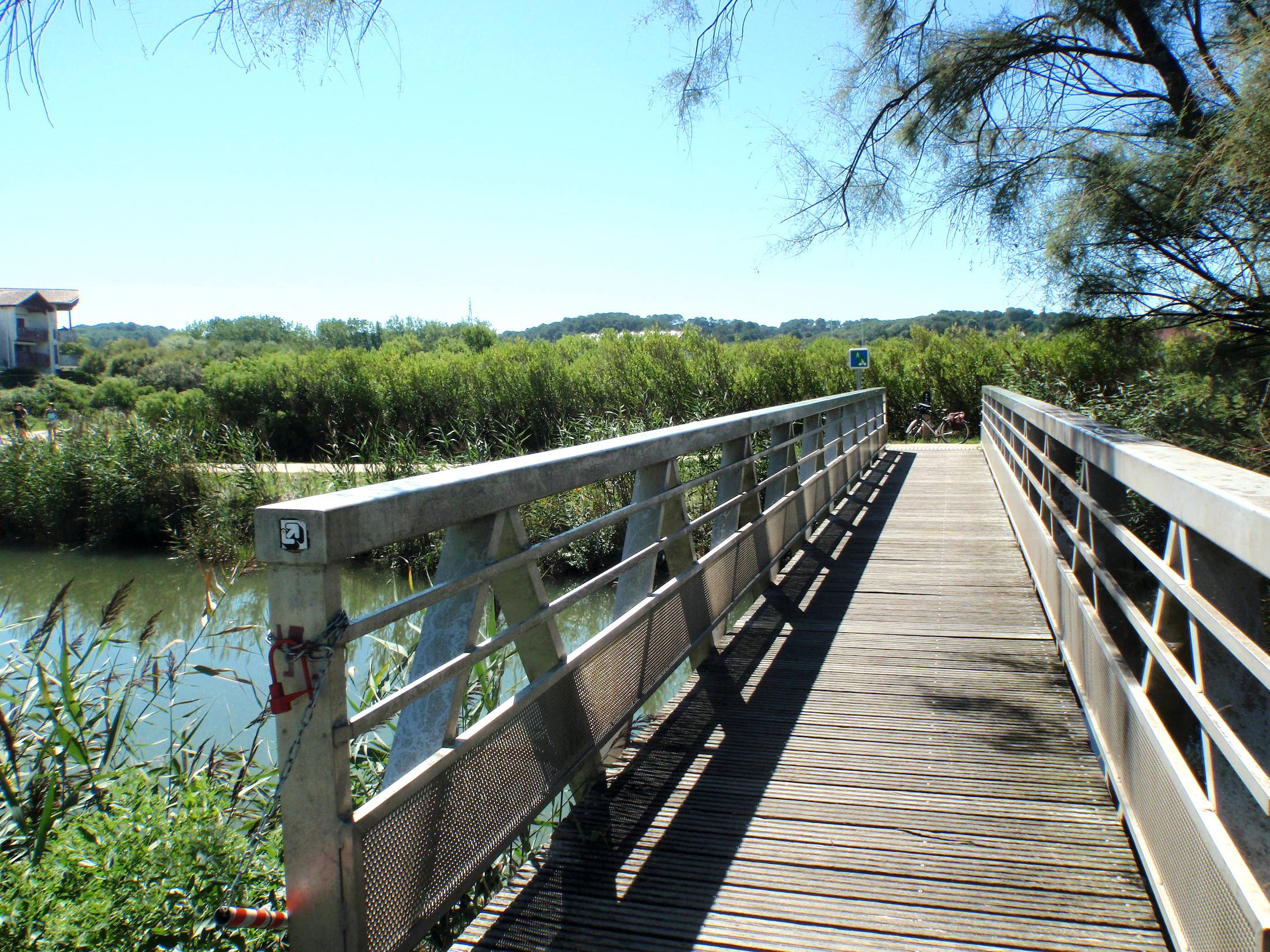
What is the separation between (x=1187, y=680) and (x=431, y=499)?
6.04 feet

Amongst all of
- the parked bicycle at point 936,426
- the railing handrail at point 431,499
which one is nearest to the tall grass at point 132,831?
the railing handrail at point 431,499

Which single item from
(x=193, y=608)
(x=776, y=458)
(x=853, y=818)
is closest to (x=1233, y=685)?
(x=853, y=818)

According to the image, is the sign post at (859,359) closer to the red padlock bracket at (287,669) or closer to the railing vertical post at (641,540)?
the railing vertical post at (641,540)

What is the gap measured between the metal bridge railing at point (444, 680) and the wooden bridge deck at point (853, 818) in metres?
0.27

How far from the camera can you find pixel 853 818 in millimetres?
3072

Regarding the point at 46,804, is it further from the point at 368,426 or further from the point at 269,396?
the point at 269,396

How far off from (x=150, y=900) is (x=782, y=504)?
4.54 meters

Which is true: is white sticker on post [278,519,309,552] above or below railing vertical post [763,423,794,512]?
above

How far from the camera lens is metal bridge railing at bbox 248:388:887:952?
5.95 ft

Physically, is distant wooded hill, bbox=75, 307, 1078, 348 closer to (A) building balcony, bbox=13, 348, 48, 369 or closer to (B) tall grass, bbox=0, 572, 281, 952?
(B) tall grass, bbox=0, 572, 281, 952

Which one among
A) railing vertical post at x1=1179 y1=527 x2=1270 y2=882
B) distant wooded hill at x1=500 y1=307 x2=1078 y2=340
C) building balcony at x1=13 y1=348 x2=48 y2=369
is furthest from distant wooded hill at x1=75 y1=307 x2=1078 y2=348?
building balcony at x1=13 y1=348 x2=48 y2=369

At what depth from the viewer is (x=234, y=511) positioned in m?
15.0

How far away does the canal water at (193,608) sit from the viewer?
8023 mm

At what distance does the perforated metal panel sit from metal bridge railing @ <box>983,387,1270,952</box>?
162 centimetres
